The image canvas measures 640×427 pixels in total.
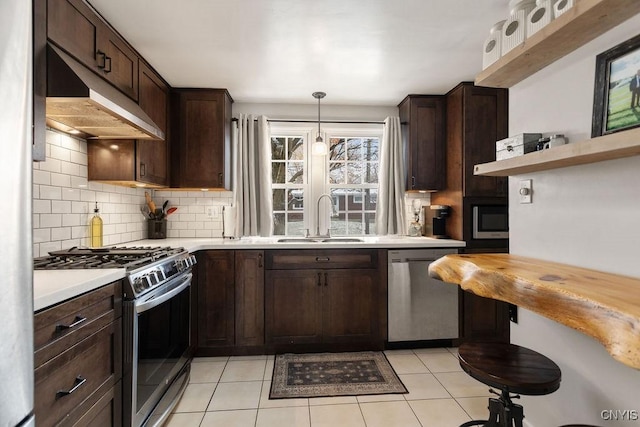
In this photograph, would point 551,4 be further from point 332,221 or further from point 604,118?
point 332,221

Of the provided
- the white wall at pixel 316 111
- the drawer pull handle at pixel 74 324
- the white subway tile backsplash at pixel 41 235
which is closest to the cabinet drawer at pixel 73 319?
the drawer pull handle at pixel 74 324

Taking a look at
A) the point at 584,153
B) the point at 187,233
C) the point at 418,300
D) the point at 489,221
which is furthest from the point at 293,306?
the point at 584,153

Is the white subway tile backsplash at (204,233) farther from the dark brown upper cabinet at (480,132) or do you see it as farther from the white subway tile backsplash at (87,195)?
the dark brown upper cabinet at (480,132)

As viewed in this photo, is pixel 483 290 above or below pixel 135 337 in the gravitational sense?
above

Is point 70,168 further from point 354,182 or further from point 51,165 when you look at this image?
point 354,182

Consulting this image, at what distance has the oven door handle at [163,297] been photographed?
1.61 metres

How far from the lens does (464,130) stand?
2.99 m

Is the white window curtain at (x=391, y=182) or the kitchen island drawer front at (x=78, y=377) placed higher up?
the white window curtain at (x=391, y=182)

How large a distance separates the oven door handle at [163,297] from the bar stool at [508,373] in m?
1.48

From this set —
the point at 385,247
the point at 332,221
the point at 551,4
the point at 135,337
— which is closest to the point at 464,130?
the point at 385,247

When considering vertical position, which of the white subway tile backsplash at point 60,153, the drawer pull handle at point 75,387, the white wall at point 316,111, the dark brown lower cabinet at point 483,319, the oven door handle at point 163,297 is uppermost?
the white wall at point 316,111

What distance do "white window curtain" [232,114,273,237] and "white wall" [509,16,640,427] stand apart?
88.7 inches

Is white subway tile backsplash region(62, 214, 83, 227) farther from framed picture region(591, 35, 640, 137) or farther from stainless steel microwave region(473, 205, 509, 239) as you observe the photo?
stainless steel microwave region(473, 205, 509, 239)

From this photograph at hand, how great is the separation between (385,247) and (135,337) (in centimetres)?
198
